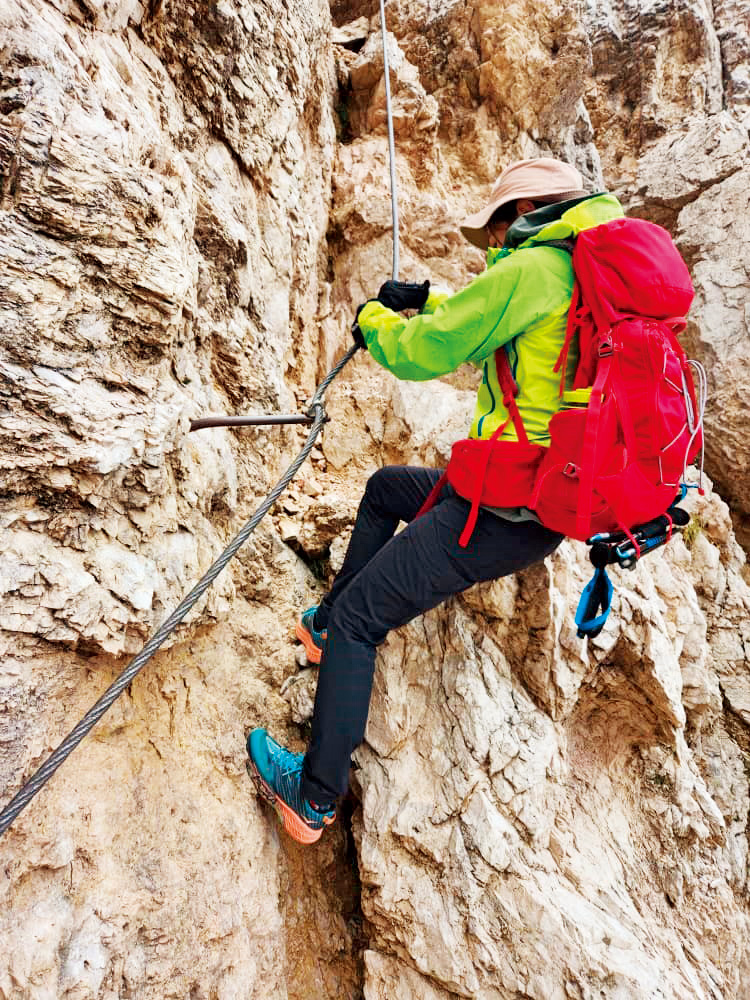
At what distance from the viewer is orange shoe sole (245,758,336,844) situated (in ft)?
8.38

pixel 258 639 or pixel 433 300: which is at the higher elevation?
pixel 433 300

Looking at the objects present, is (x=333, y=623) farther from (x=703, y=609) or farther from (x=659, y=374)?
(x=703, y=609)

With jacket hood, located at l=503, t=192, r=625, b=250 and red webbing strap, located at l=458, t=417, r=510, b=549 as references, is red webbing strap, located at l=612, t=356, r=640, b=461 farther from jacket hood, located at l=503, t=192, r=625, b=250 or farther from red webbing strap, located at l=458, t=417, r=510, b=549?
jacket hood, located at l=503, t=192, r=625, b=250

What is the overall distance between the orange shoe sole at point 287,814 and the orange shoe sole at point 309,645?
0.65m

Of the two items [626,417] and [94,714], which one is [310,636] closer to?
[94,714]

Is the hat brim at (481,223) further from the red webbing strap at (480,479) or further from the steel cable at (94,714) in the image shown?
the steel cable at (94,714)

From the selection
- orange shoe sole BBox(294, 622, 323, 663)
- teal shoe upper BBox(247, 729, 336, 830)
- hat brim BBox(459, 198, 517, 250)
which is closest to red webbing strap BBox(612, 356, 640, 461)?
hat brim BBox(459, 198, 517, 250)

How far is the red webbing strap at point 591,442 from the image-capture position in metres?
1.94

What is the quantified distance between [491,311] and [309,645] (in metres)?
2.18

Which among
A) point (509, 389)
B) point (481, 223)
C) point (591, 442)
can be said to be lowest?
point (591, 442)

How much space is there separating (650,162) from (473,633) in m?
7.76

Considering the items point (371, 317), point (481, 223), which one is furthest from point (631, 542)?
point (481, 223)

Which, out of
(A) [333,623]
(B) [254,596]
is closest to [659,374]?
(A) [333,623]

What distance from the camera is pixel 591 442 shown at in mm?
1939
